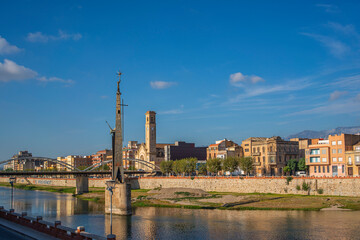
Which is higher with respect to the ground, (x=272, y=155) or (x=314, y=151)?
(x=314, y=151)

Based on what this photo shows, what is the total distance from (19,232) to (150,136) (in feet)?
471

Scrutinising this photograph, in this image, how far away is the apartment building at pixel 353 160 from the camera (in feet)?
287

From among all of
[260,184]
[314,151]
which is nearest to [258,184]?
[260,184]

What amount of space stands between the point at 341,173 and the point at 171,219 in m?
50.1

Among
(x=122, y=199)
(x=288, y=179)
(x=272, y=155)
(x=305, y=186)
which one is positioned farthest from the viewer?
(x=272, y=155)

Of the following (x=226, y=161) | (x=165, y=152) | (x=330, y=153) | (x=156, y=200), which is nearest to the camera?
(x=156, y=200)

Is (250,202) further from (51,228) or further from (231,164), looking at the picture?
(51,228)

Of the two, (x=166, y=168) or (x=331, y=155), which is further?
(x=166, y=168)

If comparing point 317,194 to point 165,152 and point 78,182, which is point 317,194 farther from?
point 165,152

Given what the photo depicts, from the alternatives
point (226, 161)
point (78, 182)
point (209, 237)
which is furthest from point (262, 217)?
point (78, 182)

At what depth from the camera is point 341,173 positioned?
301 feet

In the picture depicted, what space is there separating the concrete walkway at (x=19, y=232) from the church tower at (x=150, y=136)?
454 feet

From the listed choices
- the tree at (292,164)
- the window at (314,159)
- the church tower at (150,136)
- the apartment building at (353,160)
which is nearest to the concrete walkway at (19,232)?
the apartment building at (353,160)

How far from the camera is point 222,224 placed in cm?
5416
